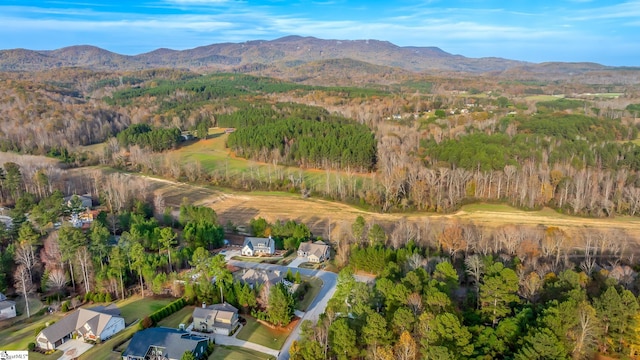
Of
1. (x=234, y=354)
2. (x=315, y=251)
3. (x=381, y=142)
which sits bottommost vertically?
(x=234, y=354)

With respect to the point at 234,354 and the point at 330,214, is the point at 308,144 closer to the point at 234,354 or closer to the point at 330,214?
the point at 330,214

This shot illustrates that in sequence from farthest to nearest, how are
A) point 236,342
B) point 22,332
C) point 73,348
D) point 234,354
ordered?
point 22,332 → point 236,342 → point 73,348 → point 234,354

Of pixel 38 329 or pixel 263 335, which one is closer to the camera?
pixel 263 335

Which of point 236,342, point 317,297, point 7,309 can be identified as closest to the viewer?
point 236,342

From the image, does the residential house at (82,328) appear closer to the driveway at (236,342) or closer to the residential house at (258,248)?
the driveway at (236,342)

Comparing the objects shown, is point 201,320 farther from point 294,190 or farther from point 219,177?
point 219,177

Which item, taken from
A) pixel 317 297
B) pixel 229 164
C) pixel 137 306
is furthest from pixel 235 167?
pixel 317 297
